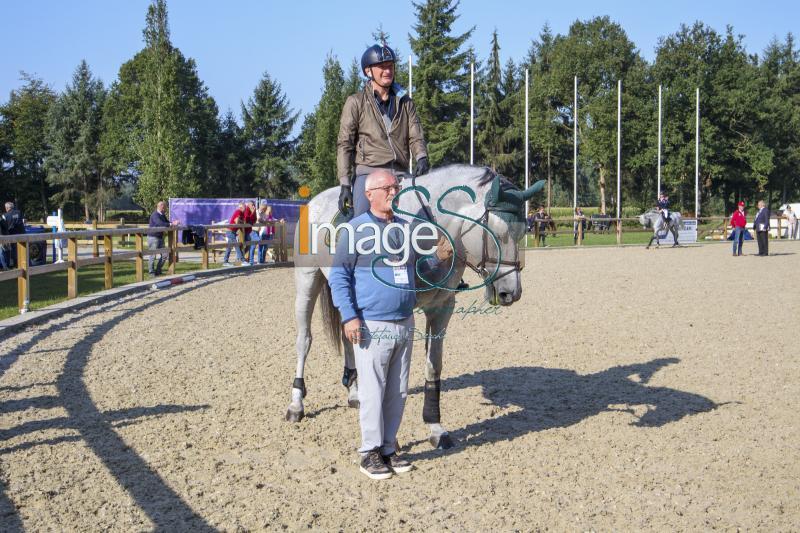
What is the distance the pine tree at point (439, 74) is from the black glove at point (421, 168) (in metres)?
46.1

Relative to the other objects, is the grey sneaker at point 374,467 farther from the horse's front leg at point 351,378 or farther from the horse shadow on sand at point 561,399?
the horse's front leg at point 351,378

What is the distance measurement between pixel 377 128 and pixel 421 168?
0.52 meters

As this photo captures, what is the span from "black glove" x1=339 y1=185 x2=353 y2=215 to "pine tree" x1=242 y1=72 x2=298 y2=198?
6122 centimetres

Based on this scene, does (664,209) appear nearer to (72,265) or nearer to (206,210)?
(206,210)

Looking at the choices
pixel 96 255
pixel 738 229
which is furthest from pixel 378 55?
pixel 738 229

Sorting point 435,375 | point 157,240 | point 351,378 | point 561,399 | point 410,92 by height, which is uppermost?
point 410,92

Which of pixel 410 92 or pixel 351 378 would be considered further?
pixel 410 92

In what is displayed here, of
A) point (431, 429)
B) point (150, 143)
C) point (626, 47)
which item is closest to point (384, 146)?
point (431, 429)

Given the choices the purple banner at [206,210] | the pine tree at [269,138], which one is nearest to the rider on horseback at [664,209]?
the purple banner at [206,210]

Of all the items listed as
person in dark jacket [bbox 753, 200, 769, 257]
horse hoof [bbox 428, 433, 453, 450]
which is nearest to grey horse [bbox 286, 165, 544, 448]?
horse hoof [bbox 428, 433, 453, 450]

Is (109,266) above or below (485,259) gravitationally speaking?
below

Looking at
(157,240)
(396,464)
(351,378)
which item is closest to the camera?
(396,464)

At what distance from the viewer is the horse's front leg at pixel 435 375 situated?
4829 mm

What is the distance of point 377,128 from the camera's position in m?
5.21
